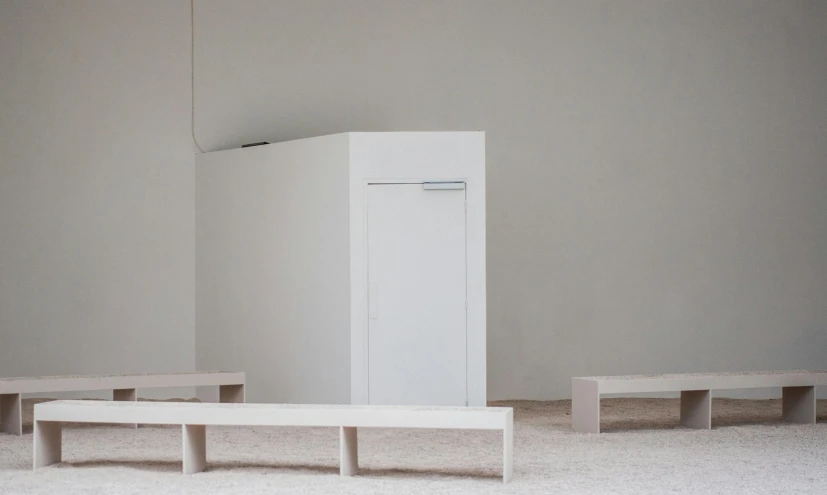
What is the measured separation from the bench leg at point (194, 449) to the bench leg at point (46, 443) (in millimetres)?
898

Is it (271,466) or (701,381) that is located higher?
(701,381)

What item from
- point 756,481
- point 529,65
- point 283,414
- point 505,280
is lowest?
point 756,481

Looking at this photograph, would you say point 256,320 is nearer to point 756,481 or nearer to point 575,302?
point 575,302

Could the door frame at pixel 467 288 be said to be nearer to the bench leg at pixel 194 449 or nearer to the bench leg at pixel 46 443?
the bench leg at pixel 194 449

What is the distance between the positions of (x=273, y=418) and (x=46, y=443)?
1.44 metres

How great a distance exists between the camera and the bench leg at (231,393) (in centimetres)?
801

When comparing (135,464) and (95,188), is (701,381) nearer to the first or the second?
(135,464)

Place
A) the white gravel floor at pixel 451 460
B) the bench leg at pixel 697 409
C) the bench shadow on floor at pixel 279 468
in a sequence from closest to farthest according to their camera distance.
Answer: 1. the white gravel floor at pixel 451 460
2. the bench shadow on floor at pixel 279 468
3. the bench leg at pixel 697 409

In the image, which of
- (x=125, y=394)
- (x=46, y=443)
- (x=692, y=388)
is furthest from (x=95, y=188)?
(x=692, y=388)

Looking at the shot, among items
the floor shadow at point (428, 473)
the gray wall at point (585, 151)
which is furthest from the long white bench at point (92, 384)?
the gray wall at point (585, 151)

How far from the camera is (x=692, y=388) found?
24.4 feet

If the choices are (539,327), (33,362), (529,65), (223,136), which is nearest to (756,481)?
(539,327)

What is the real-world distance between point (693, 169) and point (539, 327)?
2360 mm

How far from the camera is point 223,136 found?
33.6ft
